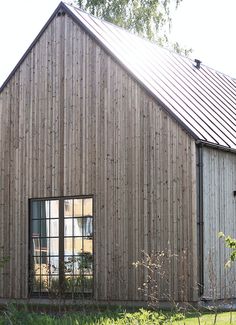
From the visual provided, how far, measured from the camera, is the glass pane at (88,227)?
1680cm

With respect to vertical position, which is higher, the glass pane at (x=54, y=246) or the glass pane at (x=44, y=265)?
the glass pane at (x=54, y=246)

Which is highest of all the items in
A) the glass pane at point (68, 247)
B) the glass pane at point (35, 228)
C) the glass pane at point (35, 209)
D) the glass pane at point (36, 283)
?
the glass pane at point (35, 209)

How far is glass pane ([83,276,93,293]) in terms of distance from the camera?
16.6 m

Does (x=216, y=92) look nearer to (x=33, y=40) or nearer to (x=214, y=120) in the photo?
(x=214, y=120)

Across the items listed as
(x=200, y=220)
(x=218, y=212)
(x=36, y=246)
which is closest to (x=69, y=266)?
(x=36, y=246)

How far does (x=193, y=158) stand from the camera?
50.3ft

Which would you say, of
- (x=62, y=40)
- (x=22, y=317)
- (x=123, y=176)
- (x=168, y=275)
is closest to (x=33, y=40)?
(x=62, y=40)

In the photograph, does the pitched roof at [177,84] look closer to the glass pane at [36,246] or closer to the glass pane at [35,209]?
the glass pane at [35,209]

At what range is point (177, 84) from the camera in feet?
59.5

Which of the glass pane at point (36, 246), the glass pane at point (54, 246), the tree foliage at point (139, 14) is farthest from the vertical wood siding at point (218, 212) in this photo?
the tree foliage at point (139, 14)

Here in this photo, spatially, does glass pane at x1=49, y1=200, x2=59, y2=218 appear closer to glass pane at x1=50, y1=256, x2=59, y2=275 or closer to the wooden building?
the wooden building

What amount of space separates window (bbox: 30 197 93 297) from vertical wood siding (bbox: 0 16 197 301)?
0.81 feet

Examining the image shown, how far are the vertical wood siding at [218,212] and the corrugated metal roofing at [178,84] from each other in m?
0.46

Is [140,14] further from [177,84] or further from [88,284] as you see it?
[88,284]
